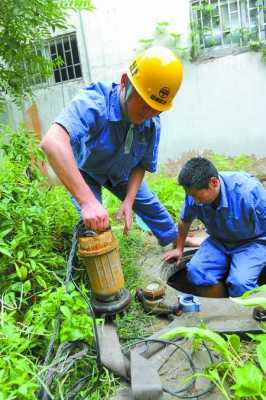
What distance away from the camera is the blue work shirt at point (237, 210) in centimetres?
312

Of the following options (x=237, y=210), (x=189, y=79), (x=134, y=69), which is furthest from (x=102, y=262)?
(x=189, y=79)

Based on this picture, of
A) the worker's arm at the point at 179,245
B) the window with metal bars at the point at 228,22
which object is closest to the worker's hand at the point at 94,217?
the worker's arm at the point at 179,245

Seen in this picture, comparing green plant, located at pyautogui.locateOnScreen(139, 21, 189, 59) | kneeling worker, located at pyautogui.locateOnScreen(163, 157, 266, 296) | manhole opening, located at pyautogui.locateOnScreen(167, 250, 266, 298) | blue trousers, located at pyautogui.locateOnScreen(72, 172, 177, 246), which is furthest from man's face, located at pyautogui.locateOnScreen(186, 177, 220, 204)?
green plant, located at pyautogui.locateOnScreen(139, 21, 189, 59)

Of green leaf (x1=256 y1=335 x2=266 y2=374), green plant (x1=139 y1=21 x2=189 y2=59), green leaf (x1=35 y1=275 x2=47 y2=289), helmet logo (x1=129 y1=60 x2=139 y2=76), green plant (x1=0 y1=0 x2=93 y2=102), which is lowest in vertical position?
green leaf (x1=256 y1=335 x2=266 y2=374)

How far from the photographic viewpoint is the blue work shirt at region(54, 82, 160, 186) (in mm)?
2498

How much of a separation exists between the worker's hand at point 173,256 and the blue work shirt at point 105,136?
2.57 feet

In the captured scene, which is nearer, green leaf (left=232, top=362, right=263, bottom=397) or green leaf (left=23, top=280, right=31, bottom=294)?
green leaf (left=232, top=362, right=263, bottom=397)

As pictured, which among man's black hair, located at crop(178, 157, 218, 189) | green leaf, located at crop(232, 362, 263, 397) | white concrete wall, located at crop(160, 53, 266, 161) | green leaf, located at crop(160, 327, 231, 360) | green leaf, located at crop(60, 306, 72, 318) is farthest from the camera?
white concrete wall, located at crop(160, 53, 266, 161)

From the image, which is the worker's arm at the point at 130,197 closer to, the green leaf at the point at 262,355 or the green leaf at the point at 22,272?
the green leaf at the point at 22,272

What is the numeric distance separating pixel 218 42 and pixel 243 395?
6314 mm

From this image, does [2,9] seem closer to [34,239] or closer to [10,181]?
[10,181]

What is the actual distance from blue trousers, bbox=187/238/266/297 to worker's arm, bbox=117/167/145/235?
0.74m

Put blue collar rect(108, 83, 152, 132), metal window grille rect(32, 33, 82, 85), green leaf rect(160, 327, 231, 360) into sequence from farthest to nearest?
1. metal window grille rect(32, 33, 82, 85)
2. blue collar rect(108, 83, 152, 132)
3. green leaf rect(160, 327, 231, 360)

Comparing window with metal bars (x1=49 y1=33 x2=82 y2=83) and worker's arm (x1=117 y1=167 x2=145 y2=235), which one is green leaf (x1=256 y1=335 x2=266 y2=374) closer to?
worker's arm (x1=117 y1=167 x2=145 y2=235)
